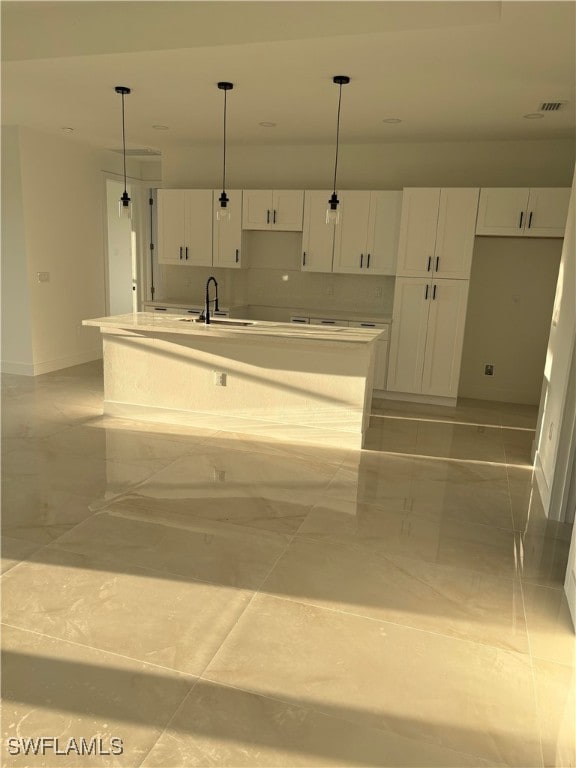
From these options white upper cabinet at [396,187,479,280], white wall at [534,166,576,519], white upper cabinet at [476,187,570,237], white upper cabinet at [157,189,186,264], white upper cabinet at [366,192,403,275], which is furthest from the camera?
white upper cabinet at [157,189,186,264]

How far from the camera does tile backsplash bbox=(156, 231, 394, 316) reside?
6590mm

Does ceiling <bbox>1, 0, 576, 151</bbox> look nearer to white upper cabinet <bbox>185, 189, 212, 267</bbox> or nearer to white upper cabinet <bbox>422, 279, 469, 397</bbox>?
white upper cabinet <bbox>185, 189, 212, 267</bbox>

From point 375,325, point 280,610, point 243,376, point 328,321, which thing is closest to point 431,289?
point 375,325

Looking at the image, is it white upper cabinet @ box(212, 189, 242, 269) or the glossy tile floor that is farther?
white upper cabinet @ box(212, 189, 242, 269)

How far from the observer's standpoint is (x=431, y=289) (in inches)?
233

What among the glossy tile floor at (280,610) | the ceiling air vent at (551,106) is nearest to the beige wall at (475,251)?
the ceiling air vent at (551,106)

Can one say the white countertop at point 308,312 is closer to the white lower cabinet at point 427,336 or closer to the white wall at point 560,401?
the white lower cabinet at point 427,336

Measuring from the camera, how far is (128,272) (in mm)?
9078

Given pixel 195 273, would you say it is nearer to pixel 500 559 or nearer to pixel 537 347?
pixel 537 347

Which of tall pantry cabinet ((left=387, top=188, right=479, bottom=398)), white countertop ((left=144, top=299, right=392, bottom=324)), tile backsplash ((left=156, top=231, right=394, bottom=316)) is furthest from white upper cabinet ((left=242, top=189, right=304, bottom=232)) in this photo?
tall pantry cabinet ((left=387, top=188, right=479, bottom=398))

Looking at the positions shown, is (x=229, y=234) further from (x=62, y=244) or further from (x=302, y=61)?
(x=302, y=61)

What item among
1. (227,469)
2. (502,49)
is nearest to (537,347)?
(502,49)

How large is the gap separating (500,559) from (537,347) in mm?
3889

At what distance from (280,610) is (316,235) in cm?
473
